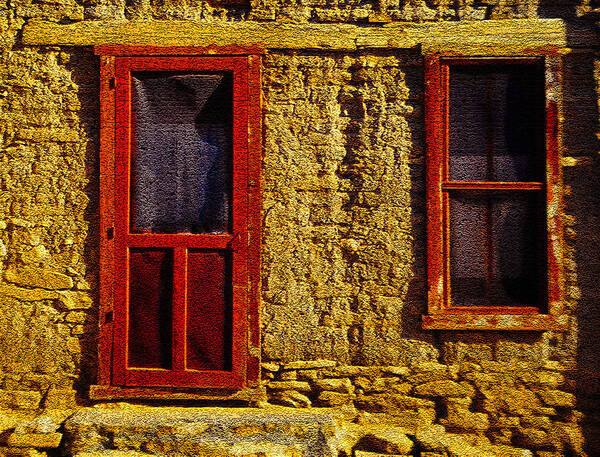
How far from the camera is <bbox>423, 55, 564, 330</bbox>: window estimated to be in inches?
131

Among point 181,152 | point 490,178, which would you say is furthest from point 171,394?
point 490,178

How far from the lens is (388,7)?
341cm

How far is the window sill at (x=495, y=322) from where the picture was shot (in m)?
3.25

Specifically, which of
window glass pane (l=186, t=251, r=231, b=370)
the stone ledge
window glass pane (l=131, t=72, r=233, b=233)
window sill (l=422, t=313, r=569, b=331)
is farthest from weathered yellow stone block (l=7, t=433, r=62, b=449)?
window sill (l=422, t=313, r=569, b=331)

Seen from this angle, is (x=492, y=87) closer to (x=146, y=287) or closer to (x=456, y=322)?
(x=456, y=322)

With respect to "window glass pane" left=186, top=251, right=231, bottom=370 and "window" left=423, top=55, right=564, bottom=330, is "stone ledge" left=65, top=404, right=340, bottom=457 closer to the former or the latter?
"window glass pane" left=186, top=251, right=231, bottom=370

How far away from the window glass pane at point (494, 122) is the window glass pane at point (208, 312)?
1887mm

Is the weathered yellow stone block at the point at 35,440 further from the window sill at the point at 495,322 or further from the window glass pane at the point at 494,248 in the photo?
the window glass pane at the point at 494,248

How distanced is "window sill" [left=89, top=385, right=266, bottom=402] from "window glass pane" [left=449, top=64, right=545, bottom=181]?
2181 millimetres

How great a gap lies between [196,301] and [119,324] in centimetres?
58

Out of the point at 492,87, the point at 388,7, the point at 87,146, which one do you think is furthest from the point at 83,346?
the point at 492,87

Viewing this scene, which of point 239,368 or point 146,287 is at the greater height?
point 146,287

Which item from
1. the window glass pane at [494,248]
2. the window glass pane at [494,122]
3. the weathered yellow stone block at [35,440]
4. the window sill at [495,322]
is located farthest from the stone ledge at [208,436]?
the window glass pane at [494,122]

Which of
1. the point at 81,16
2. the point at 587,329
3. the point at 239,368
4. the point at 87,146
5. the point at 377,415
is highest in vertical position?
the point at 81,16
